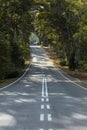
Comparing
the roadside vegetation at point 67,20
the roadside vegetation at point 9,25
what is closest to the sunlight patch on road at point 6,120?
the roadside vegetation at point 9,25

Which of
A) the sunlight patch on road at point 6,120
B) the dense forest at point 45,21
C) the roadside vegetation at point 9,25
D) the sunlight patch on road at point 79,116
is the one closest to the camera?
the sunlight patch on road at point 6,120

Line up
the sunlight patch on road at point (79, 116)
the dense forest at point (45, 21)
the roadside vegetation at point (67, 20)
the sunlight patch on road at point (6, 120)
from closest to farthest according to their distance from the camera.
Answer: the sunlight patch on road at point (6, 120)
the sunlight patch on road at point (79, 116)
the dense forest at point (45, 21)
the roadside vegetation at point (67, 20)

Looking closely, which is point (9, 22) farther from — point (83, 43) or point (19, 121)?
point (19, 121)

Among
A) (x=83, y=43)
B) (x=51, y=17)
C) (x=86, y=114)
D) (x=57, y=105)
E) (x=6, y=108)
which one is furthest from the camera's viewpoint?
(x=51, y=17)

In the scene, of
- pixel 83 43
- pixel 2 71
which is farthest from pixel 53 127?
pixel 83 43

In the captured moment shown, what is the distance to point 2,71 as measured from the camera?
4228cm

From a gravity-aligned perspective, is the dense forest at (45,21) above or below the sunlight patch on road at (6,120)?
above

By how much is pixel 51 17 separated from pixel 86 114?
5073cm

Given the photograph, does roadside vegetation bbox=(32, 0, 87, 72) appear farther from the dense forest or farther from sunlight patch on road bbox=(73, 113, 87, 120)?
sunlight patch on road bbox=(73, 113, 87, 120)

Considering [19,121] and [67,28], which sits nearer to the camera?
[19,121]

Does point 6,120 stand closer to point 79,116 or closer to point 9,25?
point 79,116

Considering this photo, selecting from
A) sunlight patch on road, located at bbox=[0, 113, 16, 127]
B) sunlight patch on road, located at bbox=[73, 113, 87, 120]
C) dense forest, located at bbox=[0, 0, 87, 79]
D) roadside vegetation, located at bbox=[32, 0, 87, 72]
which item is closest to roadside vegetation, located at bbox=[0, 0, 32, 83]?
dense forest, located at bbox=[0, 0, 87, 79]

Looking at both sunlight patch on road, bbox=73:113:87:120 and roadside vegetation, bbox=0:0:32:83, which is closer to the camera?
sunlight patch on road, bbox=73:113:87:120

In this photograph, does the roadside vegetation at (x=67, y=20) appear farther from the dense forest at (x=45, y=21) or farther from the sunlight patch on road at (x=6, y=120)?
the sunlight patch on road at (x=6, y=120)
